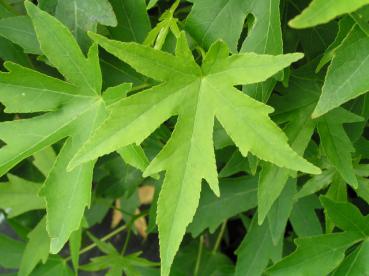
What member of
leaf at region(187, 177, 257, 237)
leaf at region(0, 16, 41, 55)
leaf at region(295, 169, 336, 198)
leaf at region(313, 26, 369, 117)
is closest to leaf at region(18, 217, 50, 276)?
leaf at region(187, 177, 257, 237)

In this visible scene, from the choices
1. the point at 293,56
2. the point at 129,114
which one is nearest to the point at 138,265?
the point at 129,114

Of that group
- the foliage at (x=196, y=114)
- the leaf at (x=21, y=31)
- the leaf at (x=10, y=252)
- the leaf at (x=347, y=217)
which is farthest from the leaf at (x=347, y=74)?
the leaf at (x=10, y=252)

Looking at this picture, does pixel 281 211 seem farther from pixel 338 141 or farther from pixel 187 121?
pixel 187 121

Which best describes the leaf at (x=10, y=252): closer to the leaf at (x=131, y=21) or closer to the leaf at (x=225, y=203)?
the leaf at (x=225, y=203)

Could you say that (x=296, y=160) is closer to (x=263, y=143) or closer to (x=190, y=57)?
(x=263, y=143)

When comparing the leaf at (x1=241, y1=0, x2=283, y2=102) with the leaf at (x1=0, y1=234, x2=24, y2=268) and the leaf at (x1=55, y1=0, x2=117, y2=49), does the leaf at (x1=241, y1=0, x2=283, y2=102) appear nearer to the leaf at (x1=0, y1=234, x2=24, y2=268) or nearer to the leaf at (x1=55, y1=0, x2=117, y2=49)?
the leaf at (x1=55, y1=0, x2=117, y2=49)

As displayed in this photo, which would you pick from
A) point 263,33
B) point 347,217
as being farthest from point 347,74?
point 347,217
